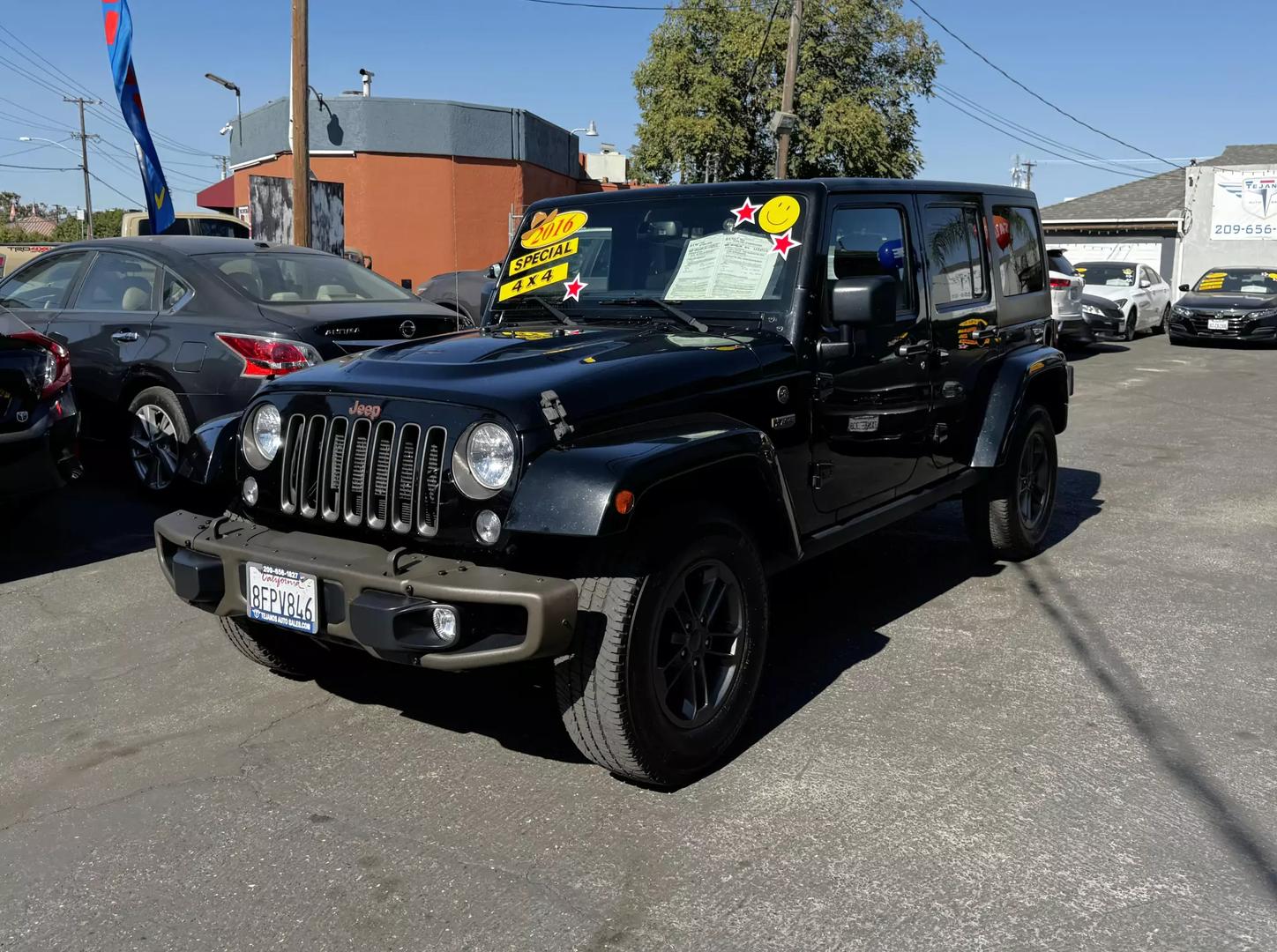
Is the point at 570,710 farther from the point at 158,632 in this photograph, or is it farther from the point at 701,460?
the point at 158,632

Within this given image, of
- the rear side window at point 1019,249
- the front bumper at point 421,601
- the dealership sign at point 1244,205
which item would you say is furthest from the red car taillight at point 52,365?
the dealership sign at point 1244,205

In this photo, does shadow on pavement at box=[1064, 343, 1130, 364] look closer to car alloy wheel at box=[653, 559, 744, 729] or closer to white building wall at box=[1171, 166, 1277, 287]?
white building wall at box=[1171, 166, 1277, 287]

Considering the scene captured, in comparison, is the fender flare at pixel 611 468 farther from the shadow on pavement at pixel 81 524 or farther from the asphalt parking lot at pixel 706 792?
the shadow on pavement at pixel 81 524

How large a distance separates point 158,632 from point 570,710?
8.43 ft

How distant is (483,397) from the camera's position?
341cm

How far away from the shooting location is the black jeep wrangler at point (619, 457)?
3268mm

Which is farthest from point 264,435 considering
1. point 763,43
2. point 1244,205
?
point 1244,205

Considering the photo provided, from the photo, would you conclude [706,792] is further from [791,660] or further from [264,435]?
[264,435]

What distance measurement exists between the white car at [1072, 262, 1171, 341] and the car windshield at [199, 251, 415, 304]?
676 inches

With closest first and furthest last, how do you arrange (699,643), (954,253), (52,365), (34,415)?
(699,643), (954,253), (34,415), (52,365)

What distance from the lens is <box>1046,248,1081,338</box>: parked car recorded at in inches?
693

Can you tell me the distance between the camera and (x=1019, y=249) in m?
6.26

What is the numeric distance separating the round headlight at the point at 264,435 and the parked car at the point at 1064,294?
606 inches

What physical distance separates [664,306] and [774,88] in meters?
31.5
